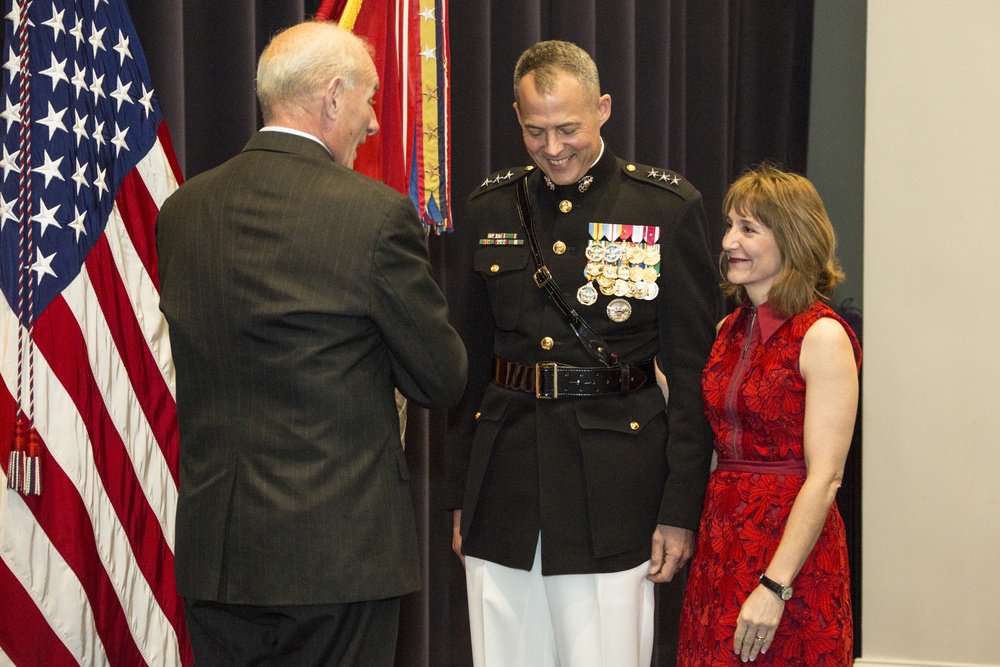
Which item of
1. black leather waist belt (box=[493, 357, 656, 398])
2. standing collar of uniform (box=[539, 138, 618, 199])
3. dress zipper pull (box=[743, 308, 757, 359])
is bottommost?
black leather waist belt (box=[493, 357, 656, 398])

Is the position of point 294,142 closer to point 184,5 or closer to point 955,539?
point 184,5

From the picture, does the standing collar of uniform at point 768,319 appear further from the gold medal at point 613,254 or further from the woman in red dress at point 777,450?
the gold medal at point 613,254

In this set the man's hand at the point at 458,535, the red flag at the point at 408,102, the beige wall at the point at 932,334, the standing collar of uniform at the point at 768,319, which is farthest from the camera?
the beige wall at the point at 932,334

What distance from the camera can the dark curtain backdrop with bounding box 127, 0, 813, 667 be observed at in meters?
2.97

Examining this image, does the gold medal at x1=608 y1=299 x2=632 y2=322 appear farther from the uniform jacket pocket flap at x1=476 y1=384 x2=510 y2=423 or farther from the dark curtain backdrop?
the dark curtain backdrop

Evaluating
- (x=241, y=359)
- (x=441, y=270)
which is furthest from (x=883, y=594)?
(x=241, y=359)

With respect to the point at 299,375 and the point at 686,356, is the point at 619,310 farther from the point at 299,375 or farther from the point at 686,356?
the point at 299,375

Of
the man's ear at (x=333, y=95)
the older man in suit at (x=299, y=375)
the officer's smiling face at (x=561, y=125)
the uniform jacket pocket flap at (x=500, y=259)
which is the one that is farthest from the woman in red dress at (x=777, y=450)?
the man's ear at (x=333, y=95)

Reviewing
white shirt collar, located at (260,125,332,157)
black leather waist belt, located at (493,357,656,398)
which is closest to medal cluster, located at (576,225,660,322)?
black leather waist belt, located at (493,357,656,398)

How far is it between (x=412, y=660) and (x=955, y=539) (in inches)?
68.6

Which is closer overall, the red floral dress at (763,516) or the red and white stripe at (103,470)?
the red floral dress at (763,516)

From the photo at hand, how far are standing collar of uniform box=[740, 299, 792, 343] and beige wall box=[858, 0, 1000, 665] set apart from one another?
4.38 ft

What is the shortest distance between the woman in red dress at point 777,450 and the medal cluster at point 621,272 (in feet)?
0.56

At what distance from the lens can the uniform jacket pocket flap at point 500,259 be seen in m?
2.36
